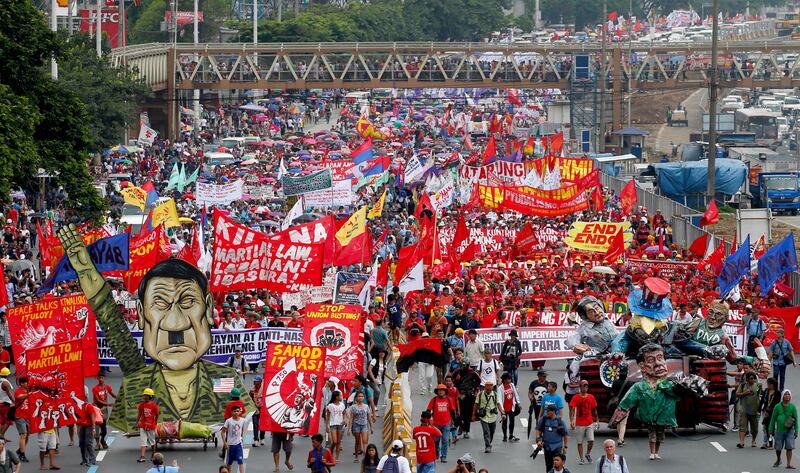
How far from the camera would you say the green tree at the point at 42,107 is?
134 feet

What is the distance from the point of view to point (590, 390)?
26703mm

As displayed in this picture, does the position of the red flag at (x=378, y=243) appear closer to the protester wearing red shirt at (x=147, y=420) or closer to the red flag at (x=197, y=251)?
the red flag at (x=197, y=251)

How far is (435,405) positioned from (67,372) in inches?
183

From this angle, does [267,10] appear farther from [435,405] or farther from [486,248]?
[435,405]

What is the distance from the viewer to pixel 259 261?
3309 cm

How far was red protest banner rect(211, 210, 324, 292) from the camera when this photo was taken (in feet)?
108

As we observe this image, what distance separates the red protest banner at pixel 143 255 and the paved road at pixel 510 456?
8726 millimetres

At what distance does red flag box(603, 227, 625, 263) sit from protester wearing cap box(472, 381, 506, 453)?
597 inches

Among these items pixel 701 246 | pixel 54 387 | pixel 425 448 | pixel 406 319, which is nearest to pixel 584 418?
pixel 425 448

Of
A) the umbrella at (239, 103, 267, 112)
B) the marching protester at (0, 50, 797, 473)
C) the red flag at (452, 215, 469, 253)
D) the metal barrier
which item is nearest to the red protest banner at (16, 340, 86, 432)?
the marching protester at (0, 50, 797, 473)

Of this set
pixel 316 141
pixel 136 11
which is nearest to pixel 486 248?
pixel 316 141

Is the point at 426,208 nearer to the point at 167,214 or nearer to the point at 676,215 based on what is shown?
the point at 167,214

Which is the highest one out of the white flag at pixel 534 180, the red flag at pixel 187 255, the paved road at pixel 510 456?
the white flag at pixel 534 180

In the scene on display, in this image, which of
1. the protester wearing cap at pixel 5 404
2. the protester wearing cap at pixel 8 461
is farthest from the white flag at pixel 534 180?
the protester wearing cap at pixel 8 461
